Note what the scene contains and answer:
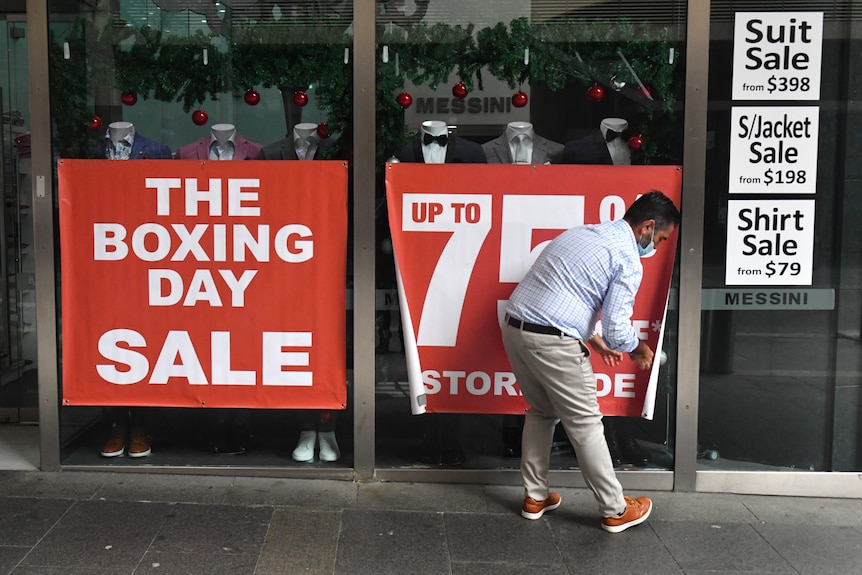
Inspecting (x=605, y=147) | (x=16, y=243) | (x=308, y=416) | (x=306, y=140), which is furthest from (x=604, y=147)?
(x=16, y=243)

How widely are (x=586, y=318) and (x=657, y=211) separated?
24.1 inches

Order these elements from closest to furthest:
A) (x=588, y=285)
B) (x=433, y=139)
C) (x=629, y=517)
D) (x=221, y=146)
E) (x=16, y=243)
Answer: (x=588, y=285) → (x=629, y=517) → (x=433, y=139) → (x=221, y=146) → (x=16, y=243)

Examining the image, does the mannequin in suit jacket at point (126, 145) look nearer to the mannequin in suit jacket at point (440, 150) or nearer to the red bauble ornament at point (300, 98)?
the red bauble ornament at point (300, 98)

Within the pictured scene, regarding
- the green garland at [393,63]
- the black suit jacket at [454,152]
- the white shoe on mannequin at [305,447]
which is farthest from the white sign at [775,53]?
the white shoe on mannequin at [305,447]

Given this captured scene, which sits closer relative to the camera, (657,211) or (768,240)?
(657,211)

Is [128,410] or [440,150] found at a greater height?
[440,150]

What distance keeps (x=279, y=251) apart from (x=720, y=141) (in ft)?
8.40

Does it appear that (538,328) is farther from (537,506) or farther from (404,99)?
(404,99)

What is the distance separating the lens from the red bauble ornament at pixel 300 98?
178 inches

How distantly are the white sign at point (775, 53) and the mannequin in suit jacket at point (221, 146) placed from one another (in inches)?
110

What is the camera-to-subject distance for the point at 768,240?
14.5 feet

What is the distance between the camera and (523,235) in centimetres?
436

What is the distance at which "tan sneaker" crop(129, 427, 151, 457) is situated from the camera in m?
4.71

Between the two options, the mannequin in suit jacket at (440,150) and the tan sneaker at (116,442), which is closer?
the mannequin in suit jacket at (440,150)
